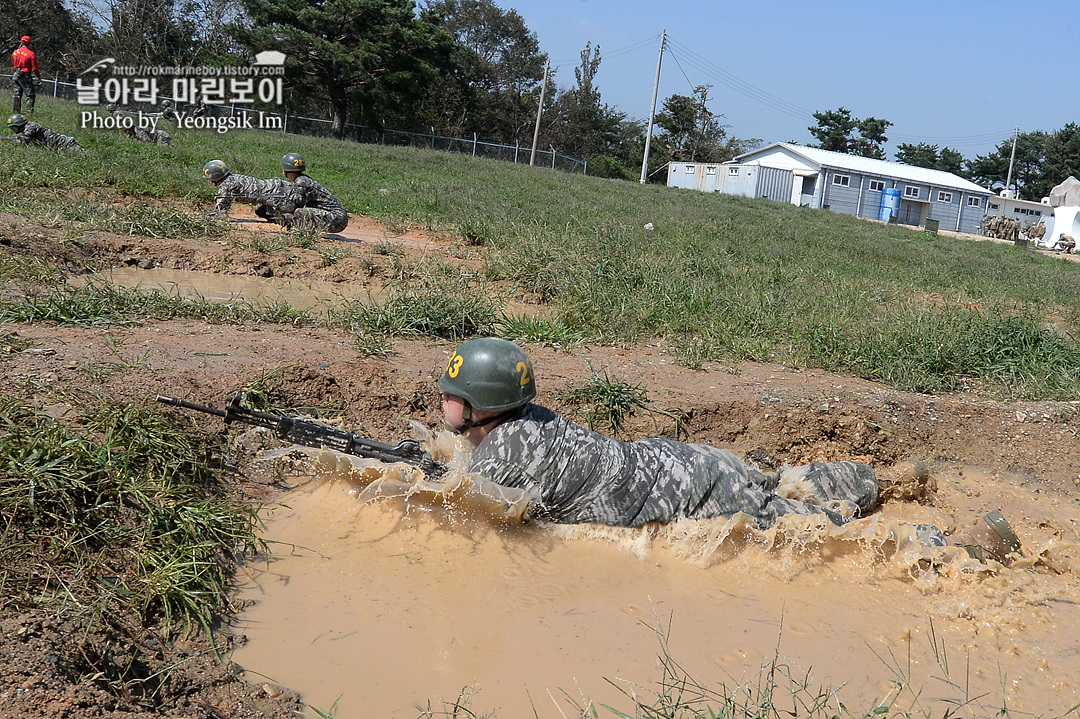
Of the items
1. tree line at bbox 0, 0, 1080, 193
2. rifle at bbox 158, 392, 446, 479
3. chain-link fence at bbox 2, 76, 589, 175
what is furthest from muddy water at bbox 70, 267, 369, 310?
tree line at bbox 0, 0, 1080, 193

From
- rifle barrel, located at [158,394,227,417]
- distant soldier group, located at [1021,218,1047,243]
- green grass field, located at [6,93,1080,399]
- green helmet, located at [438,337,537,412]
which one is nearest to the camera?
green helmet, located at [438,337,537,412]

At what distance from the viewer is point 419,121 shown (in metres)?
42.9

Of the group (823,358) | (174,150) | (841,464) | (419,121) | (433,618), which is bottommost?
(433,618)

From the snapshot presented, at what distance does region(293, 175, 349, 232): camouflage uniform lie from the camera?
10667mm

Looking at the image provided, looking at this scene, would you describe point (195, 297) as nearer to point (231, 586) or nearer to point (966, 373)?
point (231, 586)

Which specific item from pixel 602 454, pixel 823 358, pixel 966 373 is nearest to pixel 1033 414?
pixel 966 373

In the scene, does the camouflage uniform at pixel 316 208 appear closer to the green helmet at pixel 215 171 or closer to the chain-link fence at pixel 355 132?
the green helmet at pixel 215 171

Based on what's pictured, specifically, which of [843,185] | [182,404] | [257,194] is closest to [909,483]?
[182,404]

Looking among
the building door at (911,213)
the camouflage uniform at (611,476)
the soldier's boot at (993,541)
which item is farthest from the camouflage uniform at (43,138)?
the building door at (911,213)

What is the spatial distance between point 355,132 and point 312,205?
25.9 meters

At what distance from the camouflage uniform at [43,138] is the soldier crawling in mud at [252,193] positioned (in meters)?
3.59

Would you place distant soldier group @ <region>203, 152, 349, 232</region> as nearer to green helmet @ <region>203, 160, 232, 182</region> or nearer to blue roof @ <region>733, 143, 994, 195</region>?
green helmet @ <region>203, 160, 232, 182</region>

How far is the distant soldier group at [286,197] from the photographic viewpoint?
35.5 ft

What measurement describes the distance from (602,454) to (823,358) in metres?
3.44
